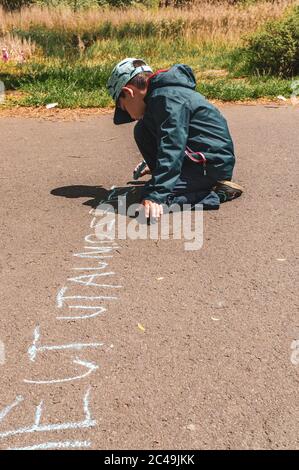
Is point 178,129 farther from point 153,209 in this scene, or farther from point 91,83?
point 91,83

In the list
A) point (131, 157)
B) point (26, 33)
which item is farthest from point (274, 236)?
point (26, 33)

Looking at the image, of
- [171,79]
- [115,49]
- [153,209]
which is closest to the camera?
[153,209]

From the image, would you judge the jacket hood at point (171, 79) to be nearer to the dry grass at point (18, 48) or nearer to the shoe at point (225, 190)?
the shoe at point (225, 190)

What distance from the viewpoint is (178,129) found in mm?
3670

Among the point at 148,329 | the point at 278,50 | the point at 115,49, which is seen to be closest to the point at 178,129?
the point at 148,329

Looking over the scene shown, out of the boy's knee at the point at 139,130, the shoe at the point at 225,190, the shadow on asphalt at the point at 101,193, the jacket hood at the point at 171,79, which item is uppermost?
the jacket hood at the point at 171,79

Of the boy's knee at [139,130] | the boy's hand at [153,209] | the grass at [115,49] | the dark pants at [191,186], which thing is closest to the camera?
the boy's hand at [153,209]

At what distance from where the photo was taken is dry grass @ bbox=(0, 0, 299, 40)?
45.4 feet

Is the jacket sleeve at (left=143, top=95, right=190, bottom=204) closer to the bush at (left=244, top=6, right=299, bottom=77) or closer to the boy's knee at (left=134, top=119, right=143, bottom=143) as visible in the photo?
the boy's knee at (left=134, top=119, right=143, bottom=143)

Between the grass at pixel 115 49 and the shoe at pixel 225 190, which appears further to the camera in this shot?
the grass at pixel 115 49

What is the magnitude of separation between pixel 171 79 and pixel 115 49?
30.0 ft

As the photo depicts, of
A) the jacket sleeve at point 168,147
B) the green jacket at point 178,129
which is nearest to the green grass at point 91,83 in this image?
the green jacket at point 178,129

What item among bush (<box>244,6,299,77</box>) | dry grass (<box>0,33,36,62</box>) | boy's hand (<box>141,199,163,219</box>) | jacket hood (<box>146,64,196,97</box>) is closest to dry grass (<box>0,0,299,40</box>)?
dry grass (<box>0,33,36,62</box>)

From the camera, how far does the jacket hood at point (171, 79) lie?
12.3ft
